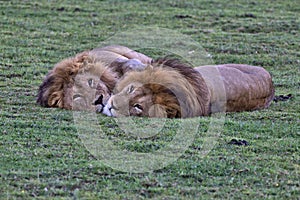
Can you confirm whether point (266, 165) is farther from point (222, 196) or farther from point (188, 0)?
point (188, 0)

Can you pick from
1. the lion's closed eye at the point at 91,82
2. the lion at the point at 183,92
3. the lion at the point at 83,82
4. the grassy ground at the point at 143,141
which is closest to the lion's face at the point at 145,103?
the lion at the point at 183,92

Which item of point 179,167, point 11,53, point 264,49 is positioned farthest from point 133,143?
point 264,49

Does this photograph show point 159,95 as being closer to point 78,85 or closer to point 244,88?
point 78,85

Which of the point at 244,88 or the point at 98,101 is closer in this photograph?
the point at 98,101

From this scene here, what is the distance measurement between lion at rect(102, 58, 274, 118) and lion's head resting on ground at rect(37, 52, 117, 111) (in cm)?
20

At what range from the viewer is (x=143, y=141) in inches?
243

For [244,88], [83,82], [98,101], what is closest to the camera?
[98,101]

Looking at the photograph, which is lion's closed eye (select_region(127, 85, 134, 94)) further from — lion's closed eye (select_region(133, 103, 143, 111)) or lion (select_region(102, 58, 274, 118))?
lion's closed eye (select_region(133, 103, 143, 111))

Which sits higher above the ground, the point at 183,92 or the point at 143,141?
the point at 183,92

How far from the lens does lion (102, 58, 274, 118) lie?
6.89 meters

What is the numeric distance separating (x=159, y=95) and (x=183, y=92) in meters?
0.25

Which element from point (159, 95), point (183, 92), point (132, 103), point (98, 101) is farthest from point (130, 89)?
point (183, 92)

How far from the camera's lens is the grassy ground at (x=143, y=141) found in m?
5.08

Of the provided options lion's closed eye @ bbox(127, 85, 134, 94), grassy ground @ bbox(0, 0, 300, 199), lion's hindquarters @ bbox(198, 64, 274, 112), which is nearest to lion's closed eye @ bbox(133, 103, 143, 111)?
lion's closed eye @ bbox(127, 85, 134, 94)
